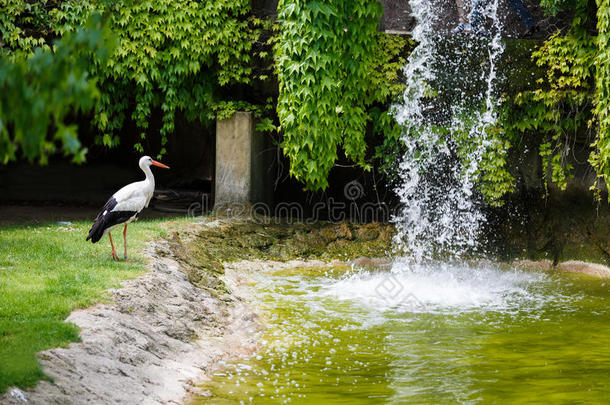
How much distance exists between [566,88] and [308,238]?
548 cm

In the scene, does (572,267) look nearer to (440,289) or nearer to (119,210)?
(440,289)

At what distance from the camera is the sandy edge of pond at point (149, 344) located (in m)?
5.62

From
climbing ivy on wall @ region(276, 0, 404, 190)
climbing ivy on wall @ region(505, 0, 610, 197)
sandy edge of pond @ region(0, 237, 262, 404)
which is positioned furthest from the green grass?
climbing ivy on wall @ region(505, 0, 610, 197)

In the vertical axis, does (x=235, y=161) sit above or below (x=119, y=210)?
above

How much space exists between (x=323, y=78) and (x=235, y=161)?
2.66m

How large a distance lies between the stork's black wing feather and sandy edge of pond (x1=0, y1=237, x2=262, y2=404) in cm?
73

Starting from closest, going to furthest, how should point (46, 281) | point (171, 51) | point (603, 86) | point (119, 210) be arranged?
1. point (46, 281)
2. point (119, 210)
3. point (603, 86)
4. point (171, 51)

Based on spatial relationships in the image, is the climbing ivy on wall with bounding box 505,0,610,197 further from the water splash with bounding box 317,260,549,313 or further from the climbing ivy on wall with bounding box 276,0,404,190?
the climbing ivy on wall with bounding box 276,0,404,190

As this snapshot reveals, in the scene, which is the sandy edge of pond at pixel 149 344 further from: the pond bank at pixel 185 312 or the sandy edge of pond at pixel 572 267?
the sandy edge of pond at pixel 572 267

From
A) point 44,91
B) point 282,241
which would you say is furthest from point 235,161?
point 44,91

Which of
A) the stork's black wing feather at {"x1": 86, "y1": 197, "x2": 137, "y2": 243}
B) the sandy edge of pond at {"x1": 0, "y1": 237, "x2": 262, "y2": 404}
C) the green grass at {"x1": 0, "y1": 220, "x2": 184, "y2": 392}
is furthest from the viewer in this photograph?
the stork's black wing feather at {"x1": 86, "y1": 197, "x2": 137, "y2": 243}

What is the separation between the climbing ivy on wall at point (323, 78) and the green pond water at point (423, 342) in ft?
8.29

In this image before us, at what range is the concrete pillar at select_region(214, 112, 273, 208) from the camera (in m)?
13.9

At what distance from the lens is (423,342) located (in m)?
7.94
